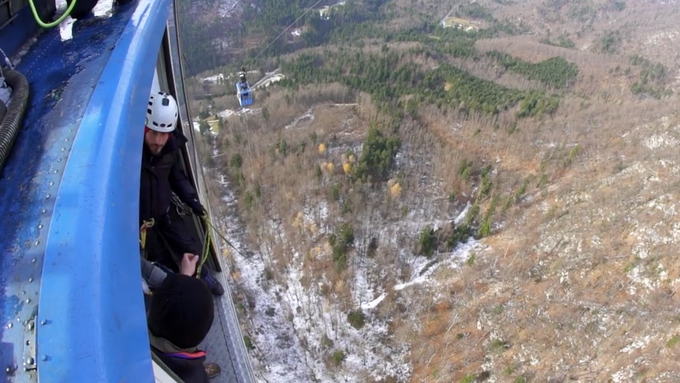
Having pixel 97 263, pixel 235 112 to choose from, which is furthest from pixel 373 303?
pixel 235 112

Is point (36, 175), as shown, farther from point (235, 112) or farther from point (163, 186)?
point (235, 112)

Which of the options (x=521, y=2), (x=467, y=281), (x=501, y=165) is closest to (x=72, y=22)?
(x=467, y=281)

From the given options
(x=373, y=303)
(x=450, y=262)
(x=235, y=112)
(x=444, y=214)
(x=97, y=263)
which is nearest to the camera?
(x=97, y=263)

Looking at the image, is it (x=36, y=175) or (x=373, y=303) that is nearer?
(x=36, y=175)

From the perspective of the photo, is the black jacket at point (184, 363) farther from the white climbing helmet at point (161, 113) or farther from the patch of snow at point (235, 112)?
the patch of snow at point (235, 112)

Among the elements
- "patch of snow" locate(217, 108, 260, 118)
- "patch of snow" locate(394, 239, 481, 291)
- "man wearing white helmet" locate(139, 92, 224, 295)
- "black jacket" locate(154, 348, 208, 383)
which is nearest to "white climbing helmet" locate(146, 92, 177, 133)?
"man wearing white helmet" locate(139, 92, 224, 295)

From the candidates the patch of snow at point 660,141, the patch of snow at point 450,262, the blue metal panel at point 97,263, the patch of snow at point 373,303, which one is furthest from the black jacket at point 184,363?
the patch of snow at point 660,141

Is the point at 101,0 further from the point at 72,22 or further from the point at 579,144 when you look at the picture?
the point at 579,144
